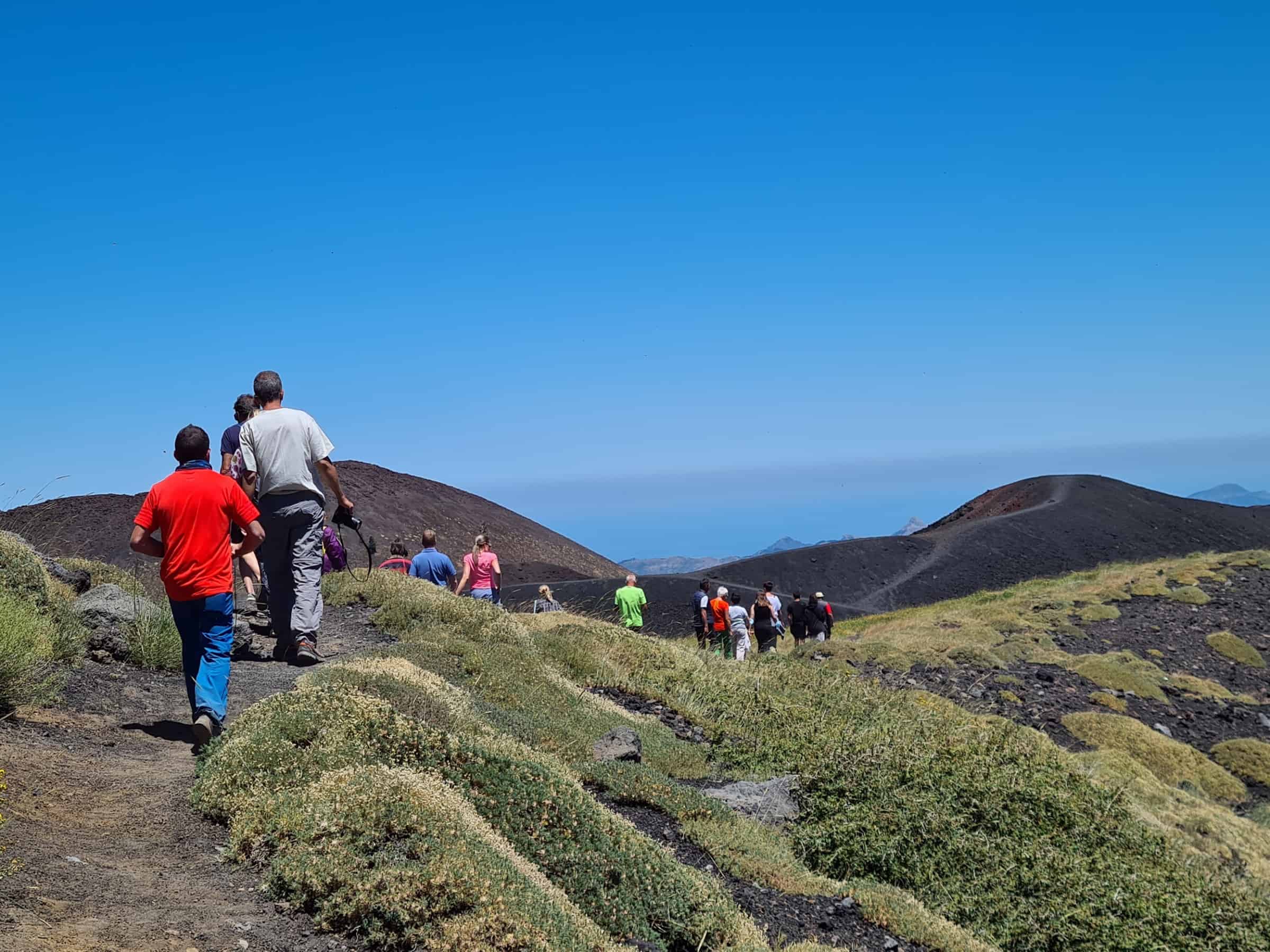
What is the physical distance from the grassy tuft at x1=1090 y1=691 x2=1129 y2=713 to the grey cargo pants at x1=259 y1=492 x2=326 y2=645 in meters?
15.3

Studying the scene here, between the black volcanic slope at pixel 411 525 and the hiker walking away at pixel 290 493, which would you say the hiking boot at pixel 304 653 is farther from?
the black volcanic slope at pixel 411 525

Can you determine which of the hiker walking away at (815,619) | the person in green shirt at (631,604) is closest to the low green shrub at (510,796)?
the person in green shirt at (631,604)

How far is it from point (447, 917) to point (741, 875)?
A: 292 cm

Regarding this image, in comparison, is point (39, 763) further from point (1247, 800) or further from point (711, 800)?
point (1247, 800)

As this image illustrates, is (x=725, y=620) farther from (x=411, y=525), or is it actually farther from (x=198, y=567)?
(x=411, y=525)

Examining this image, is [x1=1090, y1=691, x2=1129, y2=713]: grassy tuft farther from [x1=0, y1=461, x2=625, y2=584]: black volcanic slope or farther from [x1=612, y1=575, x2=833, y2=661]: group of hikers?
[x1=0, y1=461, x2=625, y2=584]: black volcanic slope

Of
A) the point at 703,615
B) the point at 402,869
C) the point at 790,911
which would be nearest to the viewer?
the point at 402,869

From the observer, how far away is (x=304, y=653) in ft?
29.1

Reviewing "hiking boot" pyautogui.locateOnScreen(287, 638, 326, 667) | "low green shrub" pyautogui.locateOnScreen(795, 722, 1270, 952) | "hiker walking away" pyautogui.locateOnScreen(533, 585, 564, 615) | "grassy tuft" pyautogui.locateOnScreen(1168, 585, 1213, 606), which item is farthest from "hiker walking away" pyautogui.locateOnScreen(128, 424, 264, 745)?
"grassy tuft" pyautogui.locateOnScreen(1168, 585, 1213, 606)

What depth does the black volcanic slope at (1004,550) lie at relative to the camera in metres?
40.2

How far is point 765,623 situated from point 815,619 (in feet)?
10.6

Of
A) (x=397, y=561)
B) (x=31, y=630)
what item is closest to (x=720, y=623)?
(x=397, y=561)

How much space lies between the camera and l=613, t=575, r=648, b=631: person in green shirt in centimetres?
1728

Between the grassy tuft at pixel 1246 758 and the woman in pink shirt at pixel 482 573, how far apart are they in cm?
1281
